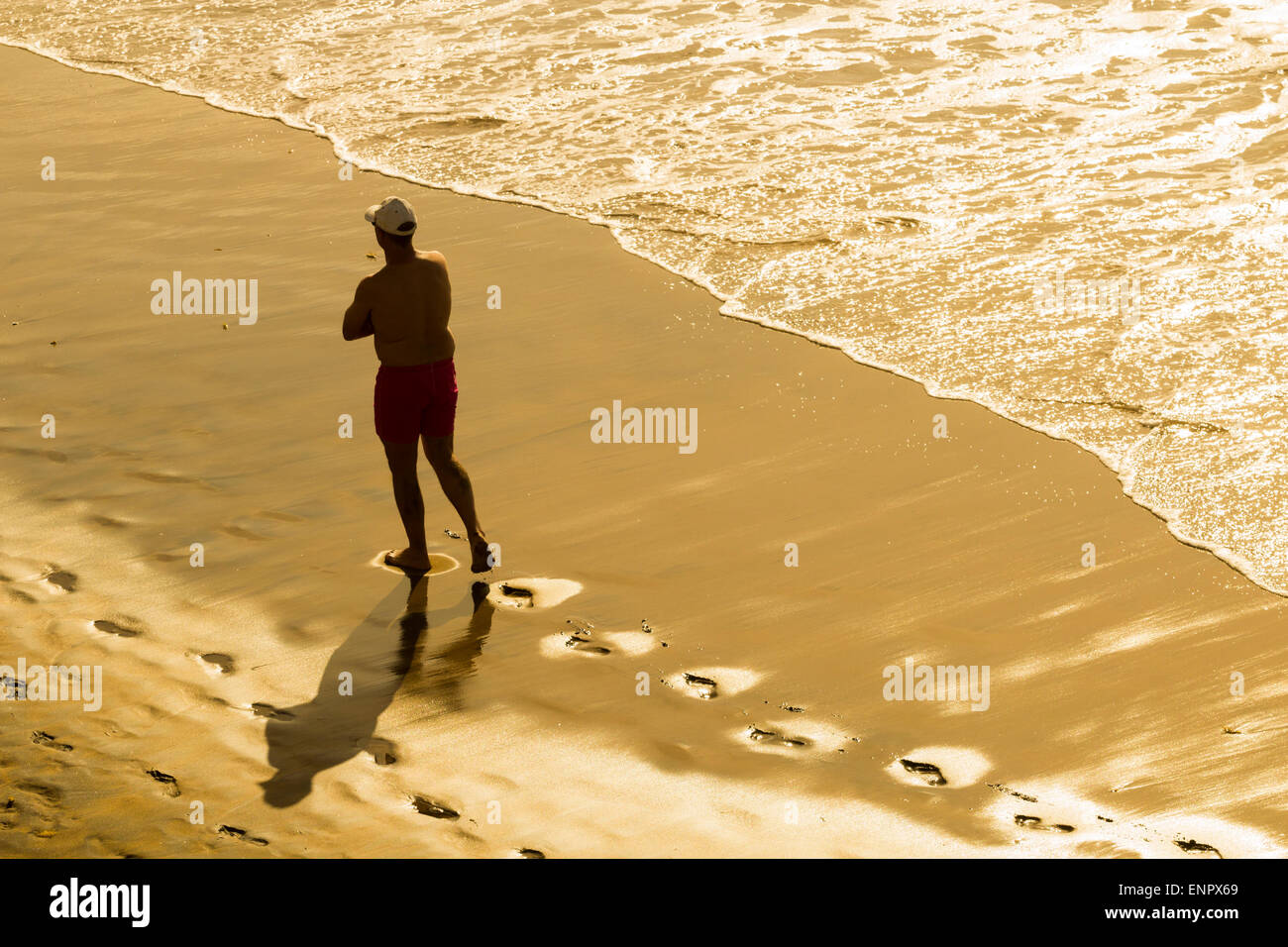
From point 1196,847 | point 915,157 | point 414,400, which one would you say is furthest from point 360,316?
point 915,157

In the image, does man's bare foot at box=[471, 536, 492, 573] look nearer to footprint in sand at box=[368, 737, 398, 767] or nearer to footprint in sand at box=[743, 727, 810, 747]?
footprint in sand at box=[368, 737, 398, 767]

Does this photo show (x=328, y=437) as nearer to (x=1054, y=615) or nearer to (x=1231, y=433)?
(x=1054, y=615)

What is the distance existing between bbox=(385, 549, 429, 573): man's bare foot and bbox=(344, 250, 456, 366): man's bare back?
91 cm

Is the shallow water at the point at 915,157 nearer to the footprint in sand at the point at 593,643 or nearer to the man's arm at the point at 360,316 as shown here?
the footprint in sand at the point at 593,643

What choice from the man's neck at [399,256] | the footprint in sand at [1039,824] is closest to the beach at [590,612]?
the footprint in sand at [1039,824]

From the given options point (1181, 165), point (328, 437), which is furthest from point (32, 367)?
point (1181, 165)

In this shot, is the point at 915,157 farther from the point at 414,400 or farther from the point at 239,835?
the point at 239,835

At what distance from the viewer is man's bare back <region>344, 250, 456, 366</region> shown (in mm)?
5816

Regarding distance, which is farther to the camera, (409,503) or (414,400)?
(409,503)

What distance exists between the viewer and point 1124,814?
4.74 meters

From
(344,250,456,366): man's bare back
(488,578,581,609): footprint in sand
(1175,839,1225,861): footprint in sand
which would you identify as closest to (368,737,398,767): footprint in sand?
(488,578,581,609): footprint in sand

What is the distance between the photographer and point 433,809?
471cm

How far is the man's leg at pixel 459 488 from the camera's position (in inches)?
238

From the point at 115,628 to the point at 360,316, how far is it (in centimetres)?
174
